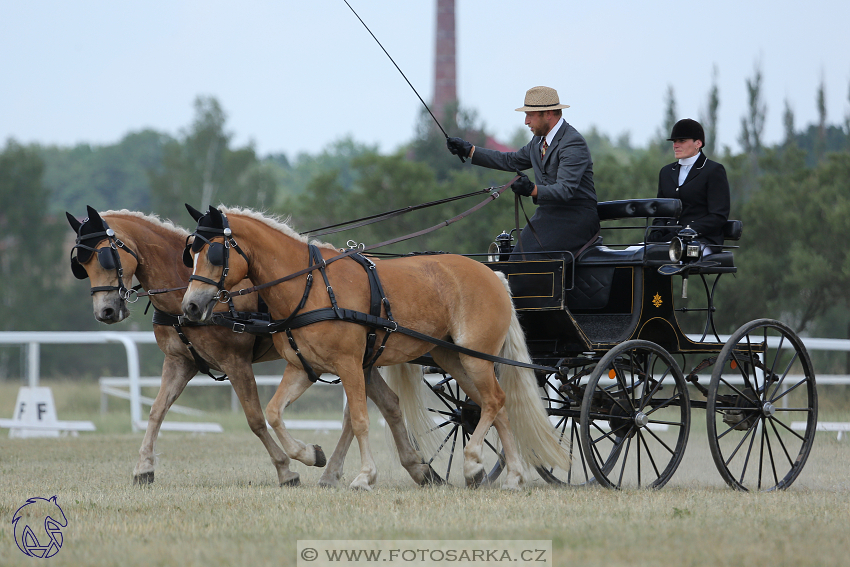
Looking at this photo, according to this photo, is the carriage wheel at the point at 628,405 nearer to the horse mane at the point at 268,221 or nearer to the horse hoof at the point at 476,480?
the horse hoof at the point at 476,480

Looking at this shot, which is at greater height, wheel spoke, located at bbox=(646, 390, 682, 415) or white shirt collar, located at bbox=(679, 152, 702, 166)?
white shirt collar, located at bbox=(679, 152, 702, 166)

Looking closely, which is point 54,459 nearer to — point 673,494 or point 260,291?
point 260,291

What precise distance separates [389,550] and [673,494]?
8.39 feet

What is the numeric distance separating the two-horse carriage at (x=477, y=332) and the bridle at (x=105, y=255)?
0.02 m

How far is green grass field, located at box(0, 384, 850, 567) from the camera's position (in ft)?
13.4

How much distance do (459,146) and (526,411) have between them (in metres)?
1.96

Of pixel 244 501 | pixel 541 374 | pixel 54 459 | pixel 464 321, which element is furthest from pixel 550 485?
pixel 54 459

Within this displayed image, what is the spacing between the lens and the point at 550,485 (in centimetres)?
710

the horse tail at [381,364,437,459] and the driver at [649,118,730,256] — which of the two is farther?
the driver at [649,118,730,256]

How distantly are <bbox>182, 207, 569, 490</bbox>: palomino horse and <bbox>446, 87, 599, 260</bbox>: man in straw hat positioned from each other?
550 millimetres

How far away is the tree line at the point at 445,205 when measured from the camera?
18.2m

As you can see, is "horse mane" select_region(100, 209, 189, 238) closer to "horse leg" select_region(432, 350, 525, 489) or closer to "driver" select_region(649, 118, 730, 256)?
"horse leg" select_region(432, 350, 525, 489)

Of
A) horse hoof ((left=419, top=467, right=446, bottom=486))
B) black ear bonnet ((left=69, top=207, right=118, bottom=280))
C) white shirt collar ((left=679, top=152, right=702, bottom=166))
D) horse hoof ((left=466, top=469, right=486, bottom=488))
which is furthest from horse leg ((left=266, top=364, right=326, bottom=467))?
white shirt collar ((left=679, top=152, right=702, bottom=166))

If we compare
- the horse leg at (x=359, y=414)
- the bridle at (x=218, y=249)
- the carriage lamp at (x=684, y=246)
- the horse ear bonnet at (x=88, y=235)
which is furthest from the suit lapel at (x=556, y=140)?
the horse ear bonnet at (x=88, y=235)
